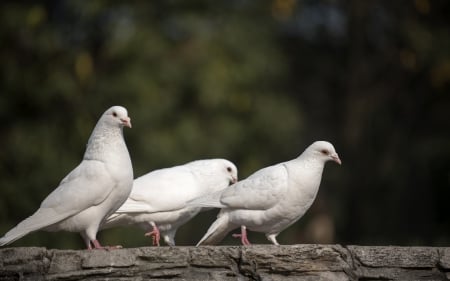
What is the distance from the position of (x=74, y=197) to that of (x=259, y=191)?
5.83 feet

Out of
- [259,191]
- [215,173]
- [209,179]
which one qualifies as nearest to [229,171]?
[215,173]

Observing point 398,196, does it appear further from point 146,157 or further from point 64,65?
point 64,65

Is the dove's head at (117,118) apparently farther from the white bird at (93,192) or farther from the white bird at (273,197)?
the white bird at (273,197)

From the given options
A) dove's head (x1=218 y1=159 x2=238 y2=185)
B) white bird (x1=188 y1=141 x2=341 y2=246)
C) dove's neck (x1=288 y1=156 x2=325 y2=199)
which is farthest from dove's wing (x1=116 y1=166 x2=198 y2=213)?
dove's neck (x1=288 y1=156 x2=325 y2=199)

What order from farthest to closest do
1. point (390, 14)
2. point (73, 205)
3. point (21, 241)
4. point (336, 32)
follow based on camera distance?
point (336, 32), point (390, 14), point (21, 241), point (73, 205)

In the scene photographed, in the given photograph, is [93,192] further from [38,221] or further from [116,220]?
[116,220]

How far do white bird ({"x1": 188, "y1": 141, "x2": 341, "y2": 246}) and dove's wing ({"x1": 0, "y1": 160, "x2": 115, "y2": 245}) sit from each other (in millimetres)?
1304

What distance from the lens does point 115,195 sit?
327 inches

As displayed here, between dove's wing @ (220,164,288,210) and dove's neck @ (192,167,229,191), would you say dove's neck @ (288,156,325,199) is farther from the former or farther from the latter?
dove's neck @ (192,167,229,191)

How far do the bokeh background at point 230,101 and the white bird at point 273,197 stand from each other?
7.25 m

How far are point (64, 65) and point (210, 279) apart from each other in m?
12.4

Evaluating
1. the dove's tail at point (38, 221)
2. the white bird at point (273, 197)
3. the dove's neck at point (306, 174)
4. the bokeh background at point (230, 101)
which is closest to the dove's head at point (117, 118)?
the dove's tail at point (38, 221)

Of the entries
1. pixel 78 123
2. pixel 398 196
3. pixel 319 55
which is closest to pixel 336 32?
pixel 319 55

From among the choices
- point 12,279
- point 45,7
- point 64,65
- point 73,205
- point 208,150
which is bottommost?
point 12,279
